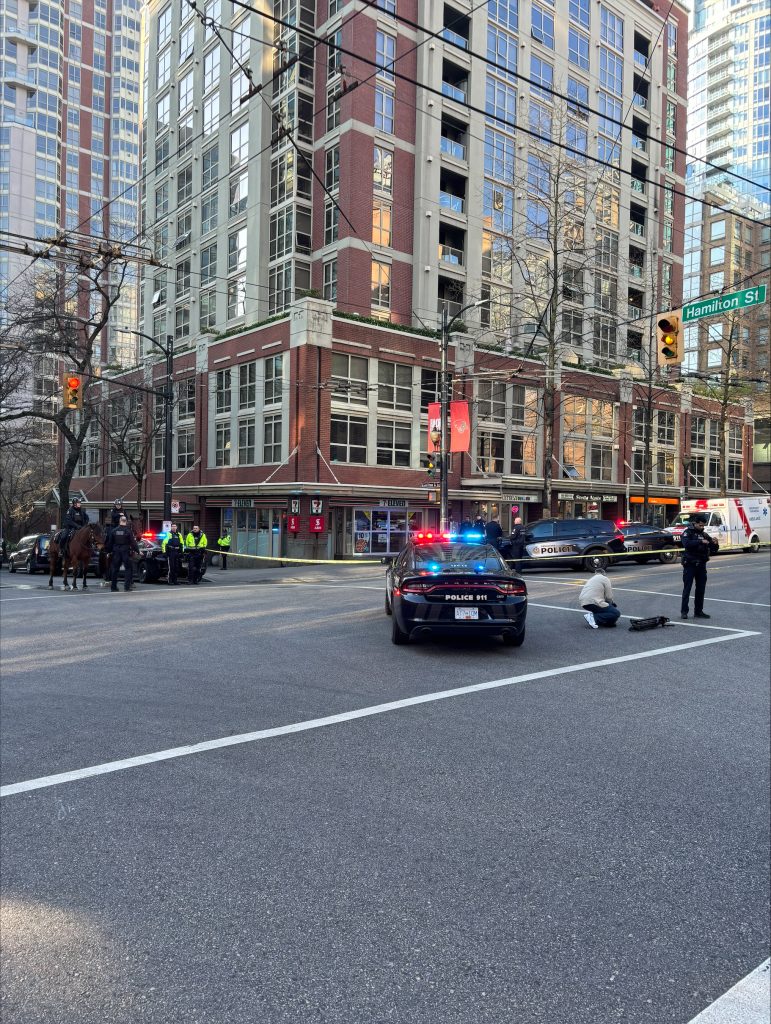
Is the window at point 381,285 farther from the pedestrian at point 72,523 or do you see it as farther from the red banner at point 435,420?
the pedestrian at point 72,523

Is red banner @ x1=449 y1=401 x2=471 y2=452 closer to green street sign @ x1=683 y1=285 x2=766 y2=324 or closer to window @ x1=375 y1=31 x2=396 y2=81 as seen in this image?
green street sign @ x1=683 y1=285 x2=766 y2=324

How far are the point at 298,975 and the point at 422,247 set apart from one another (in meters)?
39.1

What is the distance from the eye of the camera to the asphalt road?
2.84m

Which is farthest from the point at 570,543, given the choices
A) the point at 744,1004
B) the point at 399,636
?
the point at 744,1004

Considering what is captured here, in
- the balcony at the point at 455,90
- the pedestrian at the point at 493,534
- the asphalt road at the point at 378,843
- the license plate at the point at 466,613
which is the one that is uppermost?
the balcony at the point at 455,90

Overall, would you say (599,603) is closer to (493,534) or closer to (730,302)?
(730,302)

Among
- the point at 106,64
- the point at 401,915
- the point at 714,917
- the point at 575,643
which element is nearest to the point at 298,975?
the point at 401,915

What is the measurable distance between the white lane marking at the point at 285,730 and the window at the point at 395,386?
1116 inches

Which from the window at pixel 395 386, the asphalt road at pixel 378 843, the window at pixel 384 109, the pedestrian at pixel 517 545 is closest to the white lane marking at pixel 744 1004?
the asphalt road at pixel 378 843

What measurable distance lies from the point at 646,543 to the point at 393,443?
14229mm

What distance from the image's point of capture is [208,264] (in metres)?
44.4

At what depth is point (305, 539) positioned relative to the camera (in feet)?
111

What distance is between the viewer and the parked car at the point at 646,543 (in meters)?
27.8

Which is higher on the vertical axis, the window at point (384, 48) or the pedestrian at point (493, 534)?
the window at point (384, 48)
